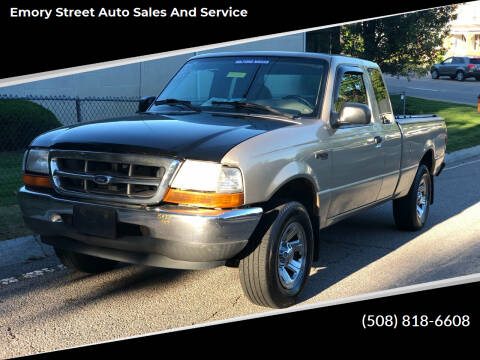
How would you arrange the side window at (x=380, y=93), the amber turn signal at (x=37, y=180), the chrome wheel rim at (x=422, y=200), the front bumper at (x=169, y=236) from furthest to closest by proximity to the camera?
the chrome wheel rim at (x=422, y=200) → the side window at (x=380, y=93) → the amber turn signal at (x=37, y=180) → the front bumper at (x=169, y=236)

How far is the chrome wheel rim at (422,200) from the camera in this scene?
26.3 ft

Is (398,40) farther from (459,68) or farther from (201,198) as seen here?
(459,68)

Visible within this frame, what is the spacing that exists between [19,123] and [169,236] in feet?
28.2

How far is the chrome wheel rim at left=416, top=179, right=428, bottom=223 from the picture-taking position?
26.3 ft

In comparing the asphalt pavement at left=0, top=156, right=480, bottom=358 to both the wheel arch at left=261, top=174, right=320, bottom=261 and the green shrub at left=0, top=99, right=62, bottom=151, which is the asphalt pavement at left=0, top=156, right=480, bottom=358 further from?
the green shrub at left=0, top=99, right=62, bottom=151

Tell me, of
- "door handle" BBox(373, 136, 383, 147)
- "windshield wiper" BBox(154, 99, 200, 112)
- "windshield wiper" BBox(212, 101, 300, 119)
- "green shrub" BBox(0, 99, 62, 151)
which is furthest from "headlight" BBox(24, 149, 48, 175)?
"green shrub" BBox(0, 99, 62, 151)

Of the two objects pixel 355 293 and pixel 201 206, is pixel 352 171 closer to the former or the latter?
pixel 355 293

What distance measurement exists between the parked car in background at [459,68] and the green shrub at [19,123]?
3722 centimetres

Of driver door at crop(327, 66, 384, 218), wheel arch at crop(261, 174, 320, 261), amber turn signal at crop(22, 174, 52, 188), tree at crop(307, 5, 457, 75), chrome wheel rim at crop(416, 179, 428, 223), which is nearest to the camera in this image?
amber turn signal at crop(22, 174, 52, 188)

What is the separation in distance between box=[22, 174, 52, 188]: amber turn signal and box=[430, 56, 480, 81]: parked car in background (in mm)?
43051

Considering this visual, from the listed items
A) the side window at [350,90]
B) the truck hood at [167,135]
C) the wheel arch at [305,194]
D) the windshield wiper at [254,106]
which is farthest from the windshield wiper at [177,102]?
the side window at [350,90]

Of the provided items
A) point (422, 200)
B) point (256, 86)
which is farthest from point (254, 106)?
point (422, 200)

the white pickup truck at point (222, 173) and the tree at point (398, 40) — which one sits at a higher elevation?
the tree at point (398, 40)

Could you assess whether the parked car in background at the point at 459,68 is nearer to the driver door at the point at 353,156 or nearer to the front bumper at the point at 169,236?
the driver door at the point at 353,156
